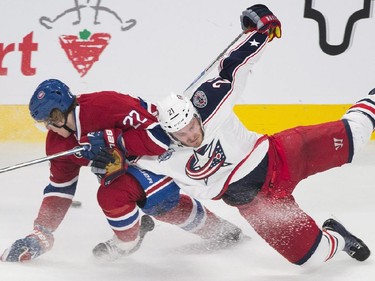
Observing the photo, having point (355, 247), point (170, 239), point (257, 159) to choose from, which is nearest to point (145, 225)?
point (170, 239)

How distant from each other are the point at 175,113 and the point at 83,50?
6.26ft

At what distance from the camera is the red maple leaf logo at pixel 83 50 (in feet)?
15.3

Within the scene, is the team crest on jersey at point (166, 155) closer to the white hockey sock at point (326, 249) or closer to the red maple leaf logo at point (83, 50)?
the white hockey sock at point (326, 249)

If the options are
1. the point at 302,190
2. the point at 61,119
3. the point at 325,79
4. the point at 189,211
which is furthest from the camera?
the point at 325,79

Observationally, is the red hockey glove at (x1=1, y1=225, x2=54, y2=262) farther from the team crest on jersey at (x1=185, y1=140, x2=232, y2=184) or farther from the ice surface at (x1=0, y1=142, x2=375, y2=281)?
the team crest on jersey at (x1=185, y1=140, x2=232, y2=184)

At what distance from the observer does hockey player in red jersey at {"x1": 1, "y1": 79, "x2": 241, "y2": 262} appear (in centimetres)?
304

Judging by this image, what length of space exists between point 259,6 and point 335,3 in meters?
1.27

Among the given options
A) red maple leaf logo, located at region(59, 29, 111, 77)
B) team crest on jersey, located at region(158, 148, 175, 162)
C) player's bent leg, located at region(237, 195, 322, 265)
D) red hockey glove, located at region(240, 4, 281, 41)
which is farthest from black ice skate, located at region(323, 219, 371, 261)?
red maple leaf logo, located at region(59, 29, 111, 77)

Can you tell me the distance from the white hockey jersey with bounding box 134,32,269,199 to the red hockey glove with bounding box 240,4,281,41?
0.11m

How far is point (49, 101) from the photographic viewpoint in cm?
303

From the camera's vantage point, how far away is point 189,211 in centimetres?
329

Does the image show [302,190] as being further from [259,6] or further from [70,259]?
[70,259]

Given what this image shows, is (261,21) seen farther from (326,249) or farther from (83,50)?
(83,50)

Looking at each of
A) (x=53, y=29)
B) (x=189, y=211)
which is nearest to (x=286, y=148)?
(x=189, y=211)
